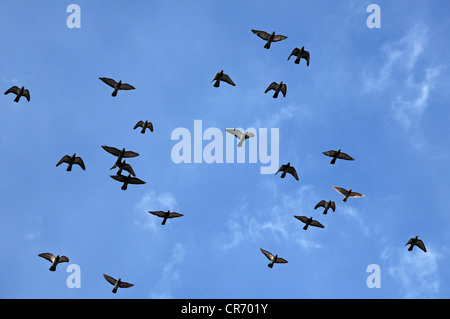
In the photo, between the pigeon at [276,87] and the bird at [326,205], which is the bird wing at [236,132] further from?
the bird at [326,205]

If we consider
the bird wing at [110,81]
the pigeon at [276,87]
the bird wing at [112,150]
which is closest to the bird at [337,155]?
the pigeon at [276,87]

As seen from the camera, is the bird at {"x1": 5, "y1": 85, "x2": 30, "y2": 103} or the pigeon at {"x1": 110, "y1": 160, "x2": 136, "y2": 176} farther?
the bird at {"x1": 5, "y1": 85, "x2": 30, "y2": 103}

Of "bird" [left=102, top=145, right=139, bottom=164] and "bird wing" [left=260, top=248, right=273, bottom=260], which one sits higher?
"bird" [left=102, top=145, right=139, bottom=164]

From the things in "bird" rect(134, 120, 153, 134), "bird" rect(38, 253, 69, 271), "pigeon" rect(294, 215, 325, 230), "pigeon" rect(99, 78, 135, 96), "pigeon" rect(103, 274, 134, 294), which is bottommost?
"pigeon" rect(103, 274, 134, 294)

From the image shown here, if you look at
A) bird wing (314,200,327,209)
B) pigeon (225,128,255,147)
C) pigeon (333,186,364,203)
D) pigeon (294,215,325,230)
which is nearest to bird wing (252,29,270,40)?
pigeon (225,128,255,147)

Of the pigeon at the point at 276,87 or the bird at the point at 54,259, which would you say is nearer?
the bird at the point at 54,259

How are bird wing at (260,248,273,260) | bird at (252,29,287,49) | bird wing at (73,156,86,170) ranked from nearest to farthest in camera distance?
bird at (252,29,287,49)
bird wing at (260,248,273,260)
bird wing at (73,156,86,170)

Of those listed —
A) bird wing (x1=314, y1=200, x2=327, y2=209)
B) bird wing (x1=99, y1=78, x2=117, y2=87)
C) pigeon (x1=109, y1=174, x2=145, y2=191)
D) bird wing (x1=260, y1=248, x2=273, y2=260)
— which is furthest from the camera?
bird wing (x1=99, y1=78, x2=117, y2=87)

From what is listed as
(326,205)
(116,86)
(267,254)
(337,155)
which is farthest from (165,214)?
(337,155)

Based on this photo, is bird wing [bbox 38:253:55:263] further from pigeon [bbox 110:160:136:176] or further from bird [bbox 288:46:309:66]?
bird [bbox 288:46:309:66]

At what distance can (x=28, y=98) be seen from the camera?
2271 inches
